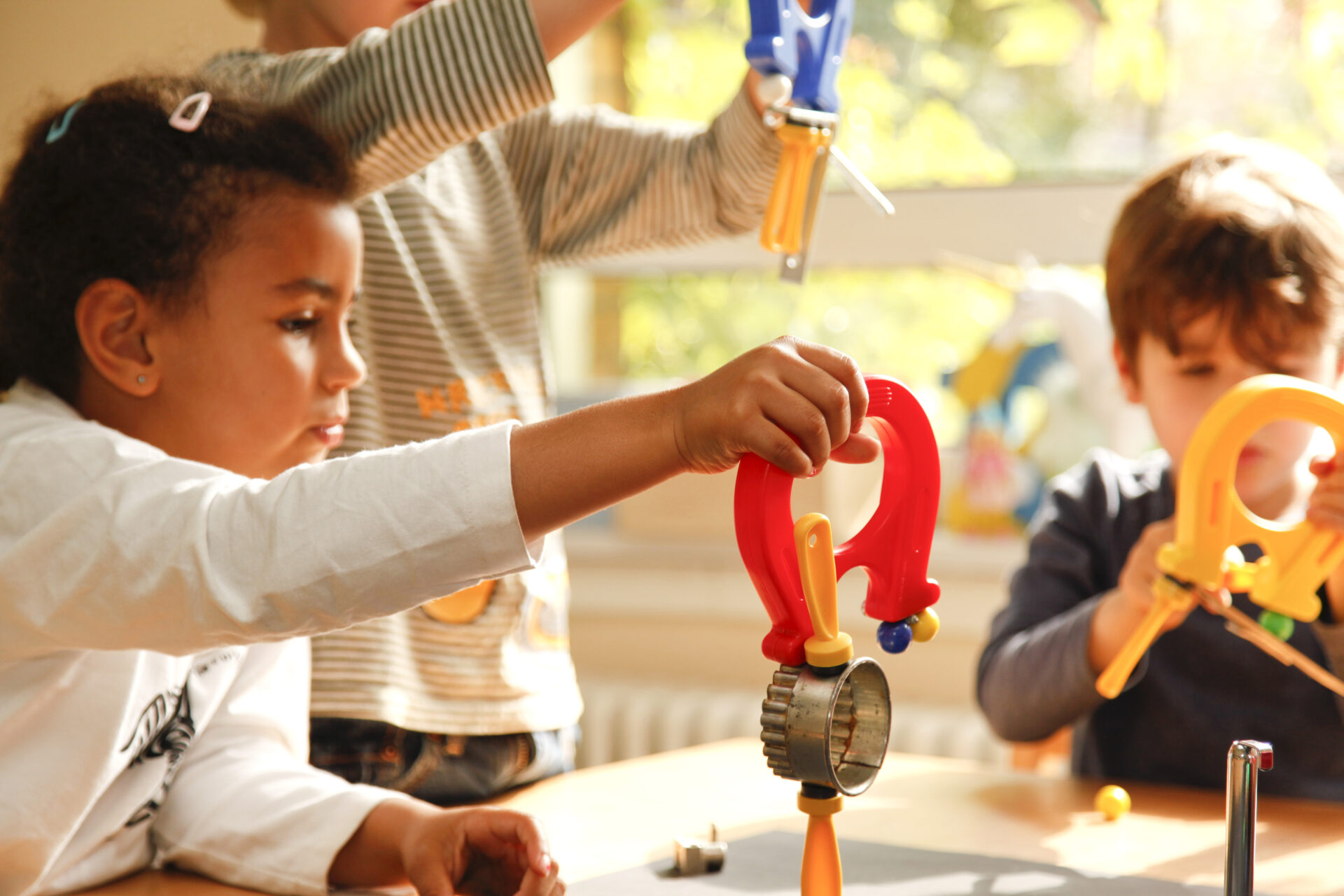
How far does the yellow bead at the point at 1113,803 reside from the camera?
80 cm

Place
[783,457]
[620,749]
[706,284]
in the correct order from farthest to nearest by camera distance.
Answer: [706,284]
[620,749]
[783,457]

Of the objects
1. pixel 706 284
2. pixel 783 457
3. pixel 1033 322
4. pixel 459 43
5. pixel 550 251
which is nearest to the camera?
pixel 783 457

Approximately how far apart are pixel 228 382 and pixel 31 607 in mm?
178

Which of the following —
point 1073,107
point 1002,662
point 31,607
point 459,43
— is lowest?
point 1002,662

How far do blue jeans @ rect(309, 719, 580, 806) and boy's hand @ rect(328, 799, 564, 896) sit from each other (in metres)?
0.16

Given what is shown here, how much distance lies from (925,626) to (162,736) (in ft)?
1.36

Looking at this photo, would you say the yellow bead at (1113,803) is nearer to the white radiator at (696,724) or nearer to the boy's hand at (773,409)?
the boy's hand at (773,409)

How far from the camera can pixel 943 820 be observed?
0.80 metres

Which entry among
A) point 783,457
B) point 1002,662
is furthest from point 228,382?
point 1002,662

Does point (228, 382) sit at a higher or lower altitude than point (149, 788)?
higher

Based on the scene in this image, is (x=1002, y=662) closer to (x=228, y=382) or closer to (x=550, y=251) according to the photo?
(x=550, y=251)

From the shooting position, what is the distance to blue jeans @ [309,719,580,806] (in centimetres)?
81

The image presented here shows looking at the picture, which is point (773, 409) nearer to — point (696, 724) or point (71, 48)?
point (71, 48)

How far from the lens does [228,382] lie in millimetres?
674
